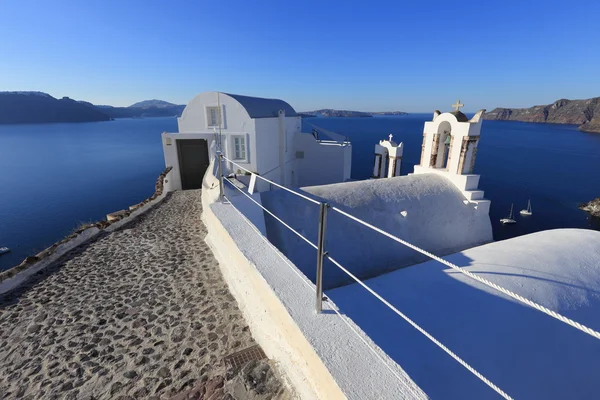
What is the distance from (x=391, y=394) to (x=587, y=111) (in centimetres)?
19085

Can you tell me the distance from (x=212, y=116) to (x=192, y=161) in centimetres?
274

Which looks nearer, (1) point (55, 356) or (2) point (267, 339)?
(2) point (267, 339)

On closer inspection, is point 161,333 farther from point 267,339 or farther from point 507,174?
point 507,174

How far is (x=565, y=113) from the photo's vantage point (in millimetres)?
→ 150000

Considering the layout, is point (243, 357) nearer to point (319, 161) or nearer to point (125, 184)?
point (319, 161)

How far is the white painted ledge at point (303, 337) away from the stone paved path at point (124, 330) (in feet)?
1.11

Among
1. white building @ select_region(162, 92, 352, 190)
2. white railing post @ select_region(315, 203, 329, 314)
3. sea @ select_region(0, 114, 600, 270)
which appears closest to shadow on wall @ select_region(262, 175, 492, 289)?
white railing post @ select_region(315, 203, 329, 314)

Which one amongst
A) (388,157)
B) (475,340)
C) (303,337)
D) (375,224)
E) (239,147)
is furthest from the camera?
(388,157)

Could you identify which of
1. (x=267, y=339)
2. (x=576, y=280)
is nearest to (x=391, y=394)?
(x=267, y=339)

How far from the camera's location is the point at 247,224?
15.5 feet

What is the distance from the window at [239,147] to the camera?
592 inches

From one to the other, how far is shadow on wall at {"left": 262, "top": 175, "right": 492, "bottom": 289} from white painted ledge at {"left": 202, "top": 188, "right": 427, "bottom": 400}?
347cm

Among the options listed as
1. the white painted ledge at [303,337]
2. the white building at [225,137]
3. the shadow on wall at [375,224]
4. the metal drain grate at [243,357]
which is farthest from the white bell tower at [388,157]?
the metal drain grate at [243,357]

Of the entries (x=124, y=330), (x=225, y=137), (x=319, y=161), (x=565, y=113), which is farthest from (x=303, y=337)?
(x=565, y=113)
